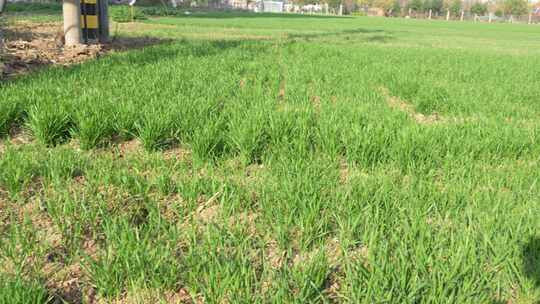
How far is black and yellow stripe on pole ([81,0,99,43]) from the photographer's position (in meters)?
8.57

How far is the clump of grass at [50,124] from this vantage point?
9.55 ft

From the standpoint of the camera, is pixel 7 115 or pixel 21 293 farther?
pixel 7 115

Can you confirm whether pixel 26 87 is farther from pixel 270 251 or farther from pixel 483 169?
pixel 483 169

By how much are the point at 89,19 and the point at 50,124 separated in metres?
6.80

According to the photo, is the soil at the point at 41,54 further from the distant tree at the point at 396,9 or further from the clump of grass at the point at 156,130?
the distant tree at the point at 396,9

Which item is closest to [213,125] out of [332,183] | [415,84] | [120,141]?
[120,141]

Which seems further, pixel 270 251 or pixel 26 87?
pixel 26 87

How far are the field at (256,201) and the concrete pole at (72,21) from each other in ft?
13.8

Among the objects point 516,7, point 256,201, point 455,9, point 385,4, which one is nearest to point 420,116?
point 256,201

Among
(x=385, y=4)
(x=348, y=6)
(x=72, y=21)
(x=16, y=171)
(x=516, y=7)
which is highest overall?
(x=385, y=4)

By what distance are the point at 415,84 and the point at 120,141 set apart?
14.3 feet

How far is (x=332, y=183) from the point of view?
2289mm

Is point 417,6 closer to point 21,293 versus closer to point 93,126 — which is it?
point 93,126

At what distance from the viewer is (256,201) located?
220 cm
